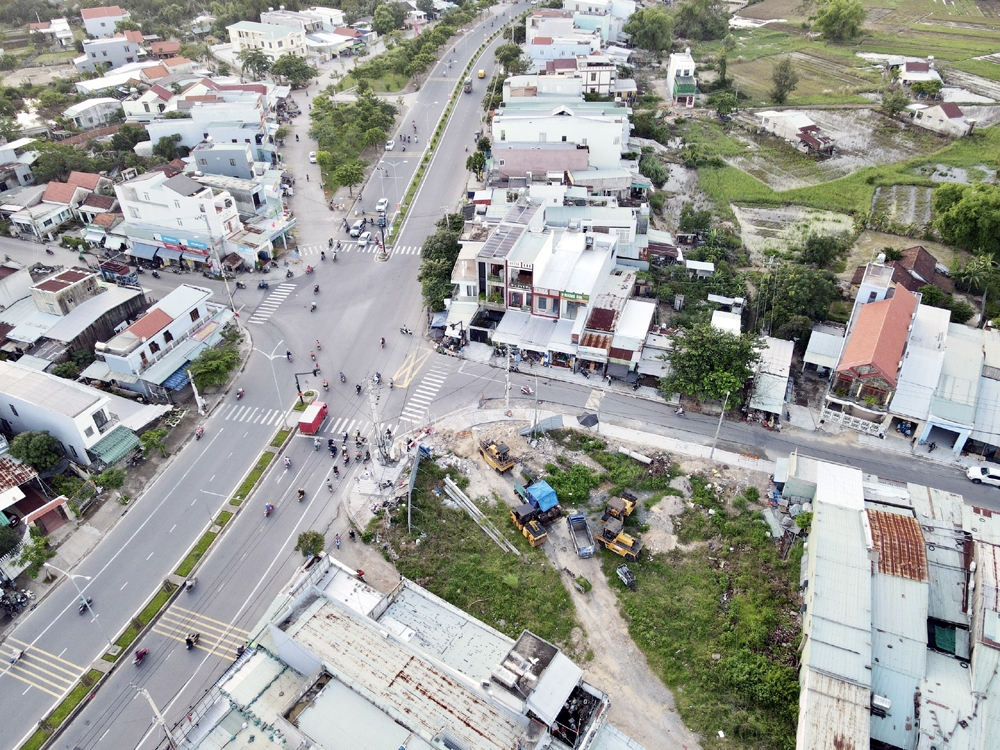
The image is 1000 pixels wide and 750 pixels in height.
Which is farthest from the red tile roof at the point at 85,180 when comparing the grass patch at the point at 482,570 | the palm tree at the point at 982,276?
the palm tree at the point at 982,276

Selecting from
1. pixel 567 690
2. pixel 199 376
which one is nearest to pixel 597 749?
pixel 567 690

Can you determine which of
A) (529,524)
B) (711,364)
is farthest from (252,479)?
(711,364)

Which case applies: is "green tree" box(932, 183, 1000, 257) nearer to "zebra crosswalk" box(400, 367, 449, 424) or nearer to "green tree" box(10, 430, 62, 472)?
"zebra crosswalk" box(400, 367, 449, 424)

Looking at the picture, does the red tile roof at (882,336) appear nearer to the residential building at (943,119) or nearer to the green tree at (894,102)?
the residential building at (943,119)

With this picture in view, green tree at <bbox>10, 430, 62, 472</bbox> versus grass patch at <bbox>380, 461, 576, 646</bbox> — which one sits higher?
green tree at <bbox>10, 430, 62, 472</bbox>

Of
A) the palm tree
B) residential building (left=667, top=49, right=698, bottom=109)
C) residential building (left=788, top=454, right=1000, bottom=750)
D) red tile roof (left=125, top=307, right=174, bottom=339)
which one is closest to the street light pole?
red tile roof (left=125, top=307, right=174, bottom=339)

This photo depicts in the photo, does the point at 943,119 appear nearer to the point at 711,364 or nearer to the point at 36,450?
the point at 711,364
